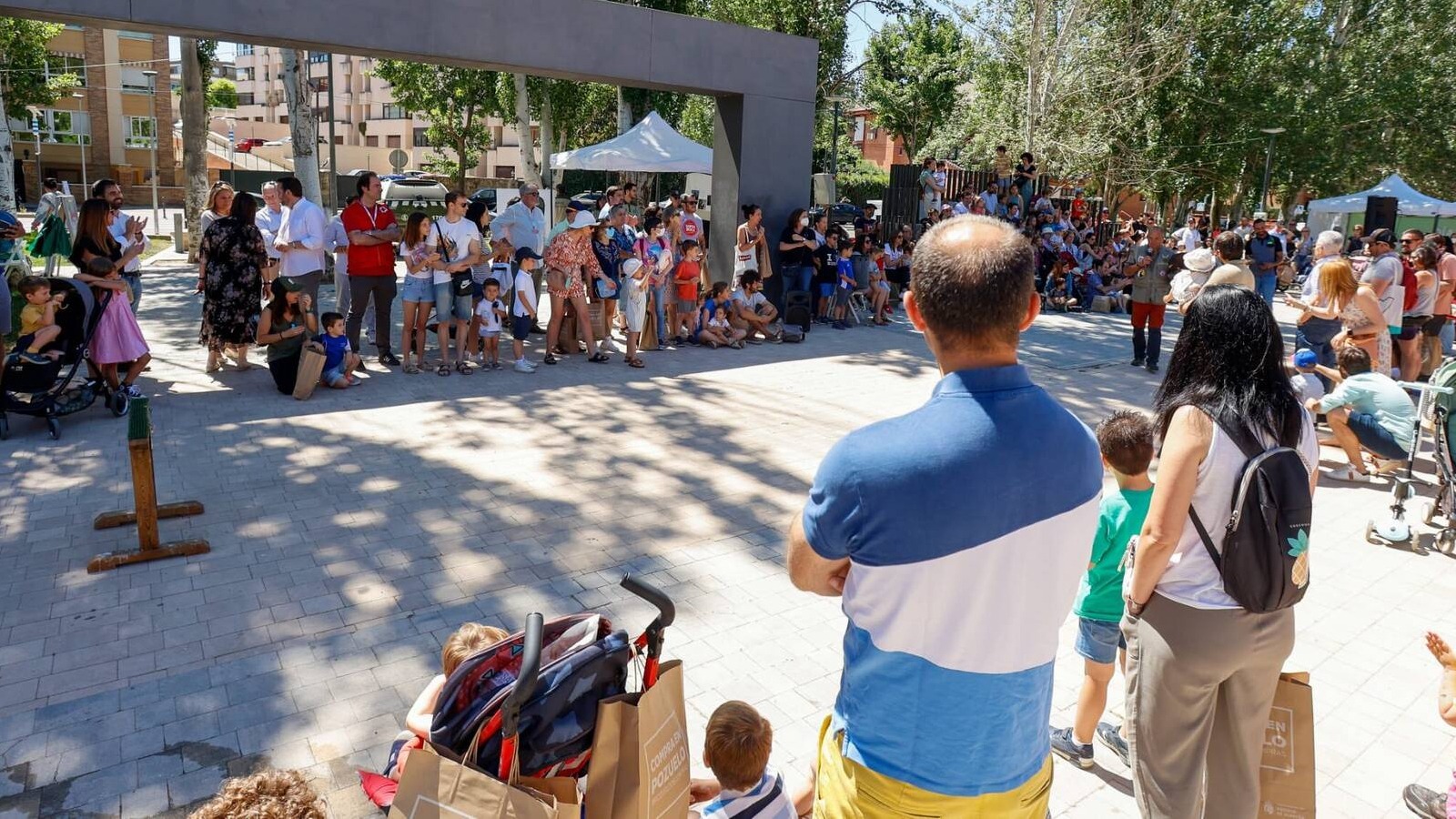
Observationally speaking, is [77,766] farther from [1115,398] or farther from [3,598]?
[1115,398]

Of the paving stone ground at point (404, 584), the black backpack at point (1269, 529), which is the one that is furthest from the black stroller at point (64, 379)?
the black backpack at point (1269, 529)

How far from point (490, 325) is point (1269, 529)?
8842 millimetres

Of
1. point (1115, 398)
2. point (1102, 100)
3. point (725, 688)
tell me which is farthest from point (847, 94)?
point (725, 688)

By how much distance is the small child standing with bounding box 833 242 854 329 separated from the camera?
1419 cm

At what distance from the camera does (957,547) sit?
169cm

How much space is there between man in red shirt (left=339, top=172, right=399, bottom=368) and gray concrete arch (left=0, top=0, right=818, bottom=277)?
1599 mm

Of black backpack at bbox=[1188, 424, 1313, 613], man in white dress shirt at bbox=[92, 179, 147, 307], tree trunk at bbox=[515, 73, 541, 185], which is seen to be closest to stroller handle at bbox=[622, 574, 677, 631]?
black backpack at bbox=[1188, 424, 1313, 613]

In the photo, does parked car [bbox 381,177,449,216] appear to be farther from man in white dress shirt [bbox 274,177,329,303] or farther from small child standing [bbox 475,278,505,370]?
small child standing [bbox 475,278,505,370]

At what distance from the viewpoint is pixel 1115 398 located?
33.7 ft

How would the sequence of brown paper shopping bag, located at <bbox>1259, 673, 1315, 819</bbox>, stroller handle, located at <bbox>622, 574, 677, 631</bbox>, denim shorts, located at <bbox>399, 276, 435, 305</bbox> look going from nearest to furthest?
stroller handle, located at <bbox>622, 574, 677, 631</bbox> < brown paper shopping bag, located at <bbox>1259, 673, 1315, 819</bbox> < denim shorts, located at <bbox>399, 276, 435, 305</bbox>

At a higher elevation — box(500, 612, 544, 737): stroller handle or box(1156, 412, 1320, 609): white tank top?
box(1156, 412, 1320, 609): white tank top

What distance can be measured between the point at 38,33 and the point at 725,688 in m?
45.4

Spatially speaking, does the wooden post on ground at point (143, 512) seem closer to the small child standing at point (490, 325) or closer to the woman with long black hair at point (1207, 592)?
the woman with long black hair at point (1207, 592)

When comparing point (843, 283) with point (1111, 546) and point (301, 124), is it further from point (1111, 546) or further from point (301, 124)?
point (1111, 546)
